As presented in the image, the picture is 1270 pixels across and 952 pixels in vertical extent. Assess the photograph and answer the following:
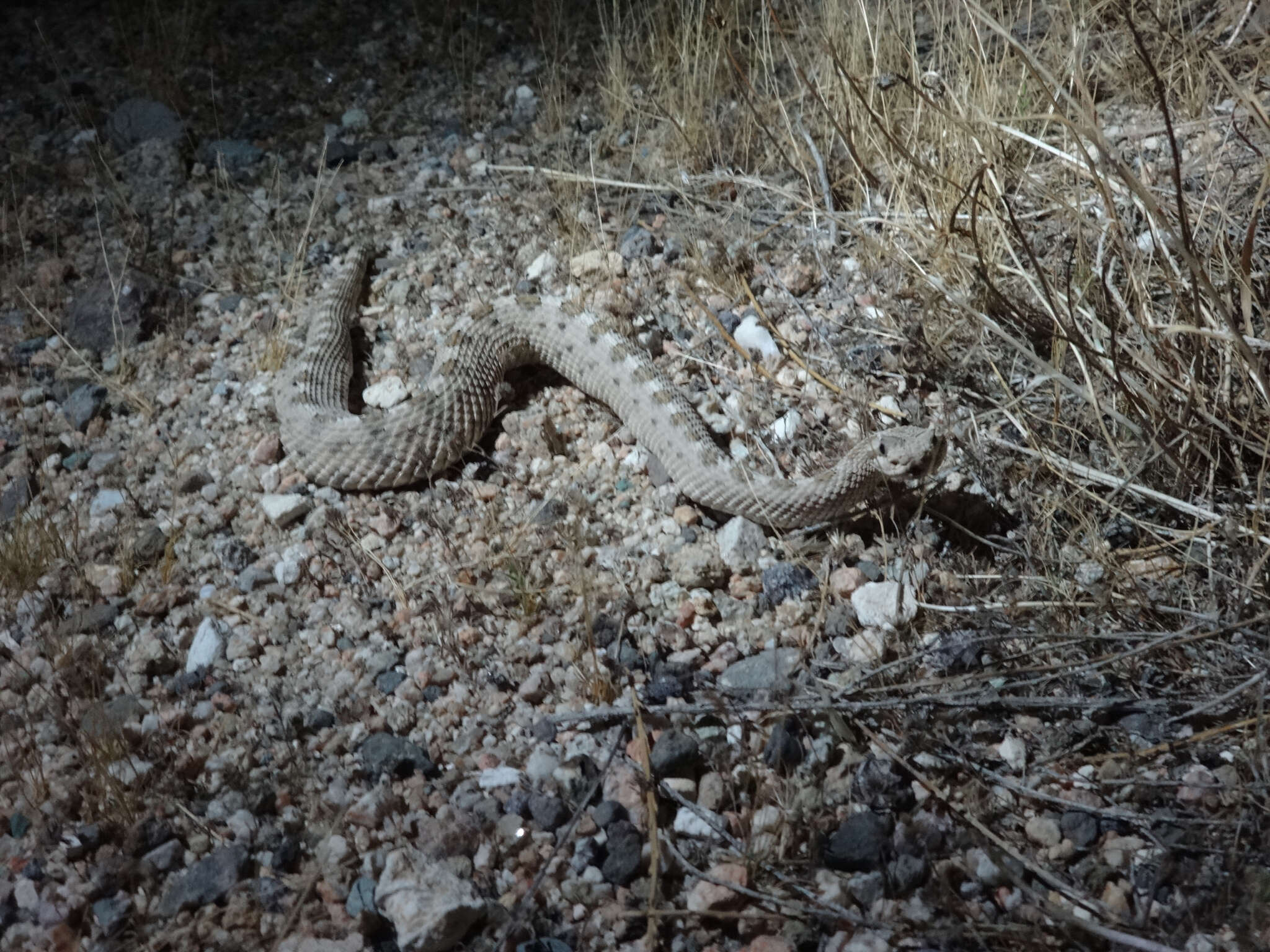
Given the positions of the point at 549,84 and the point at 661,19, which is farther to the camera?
the point at 549,84

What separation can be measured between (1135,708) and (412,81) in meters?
5.13

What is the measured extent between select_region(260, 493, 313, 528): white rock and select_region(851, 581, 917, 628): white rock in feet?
6.75

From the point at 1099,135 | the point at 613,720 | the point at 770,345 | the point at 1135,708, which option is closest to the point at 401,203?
the point at 770,345

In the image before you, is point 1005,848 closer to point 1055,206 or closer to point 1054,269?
point 1054,269

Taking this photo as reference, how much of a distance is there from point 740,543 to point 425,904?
163 centimetres

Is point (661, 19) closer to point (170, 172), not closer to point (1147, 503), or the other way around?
point (170, 172)

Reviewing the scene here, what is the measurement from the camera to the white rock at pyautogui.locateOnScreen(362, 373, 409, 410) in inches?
170

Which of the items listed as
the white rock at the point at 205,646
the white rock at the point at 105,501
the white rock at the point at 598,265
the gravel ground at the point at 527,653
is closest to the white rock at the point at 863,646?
the gravel ground at the point at 527,653

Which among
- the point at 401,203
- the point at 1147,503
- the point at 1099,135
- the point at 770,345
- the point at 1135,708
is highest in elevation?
the point at 1099,135

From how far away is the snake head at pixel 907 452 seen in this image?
3334 mm

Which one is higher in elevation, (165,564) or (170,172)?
(170,172)

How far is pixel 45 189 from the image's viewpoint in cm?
536

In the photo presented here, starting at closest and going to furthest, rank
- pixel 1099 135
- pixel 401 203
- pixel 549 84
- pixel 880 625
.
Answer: pixel 1099 135 → pixel 880 625 → pixel 401 203 → pixel 549 84

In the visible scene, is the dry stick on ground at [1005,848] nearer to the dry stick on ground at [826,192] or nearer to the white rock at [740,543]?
the white rock at [740,543]
